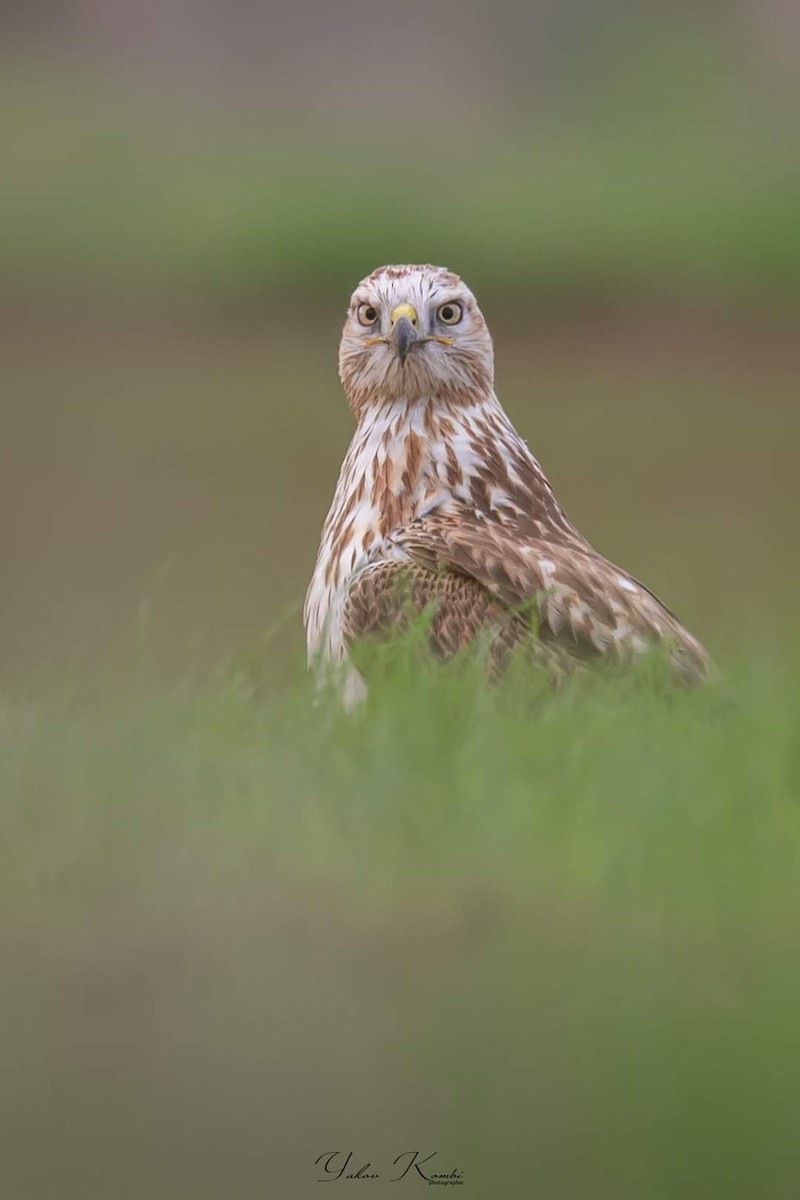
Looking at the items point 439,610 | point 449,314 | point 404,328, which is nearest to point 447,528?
point 439,610

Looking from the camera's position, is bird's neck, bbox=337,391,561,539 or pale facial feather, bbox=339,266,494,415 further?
pale facial feather, bbox=339,266,494,415

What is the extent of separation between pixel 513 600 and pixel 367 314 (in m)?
0.92

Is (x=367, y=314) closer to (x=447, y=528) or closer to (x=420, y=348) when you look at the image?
(x=420, y=348)

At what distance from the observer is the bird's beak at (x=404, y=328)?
4.37m

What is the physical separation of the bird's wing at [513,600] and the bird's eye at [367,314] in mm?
663

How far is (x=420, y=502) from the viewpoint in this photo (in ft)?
14.2

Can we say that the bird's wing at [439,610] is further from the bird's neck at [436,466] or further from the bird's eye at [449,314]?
the bird's eye at [449,314]

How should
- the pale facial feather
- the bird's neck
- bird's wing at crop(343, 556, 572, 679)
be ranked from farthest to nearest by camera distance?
the pale facial feather
the bird's neck
bird's wing at crop(343, 556, 572, 679)

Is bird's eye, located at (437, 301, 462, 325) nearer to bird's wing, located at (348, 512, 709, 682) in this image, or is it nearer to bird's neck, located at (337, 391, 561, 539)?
bird's neck, located at (337, 391, 561, 539)

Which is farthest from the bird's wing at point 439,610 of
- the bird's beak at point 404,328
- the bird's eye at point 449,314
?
the bird's eye at point 449,314

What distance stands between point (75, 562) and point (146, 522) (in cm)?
73

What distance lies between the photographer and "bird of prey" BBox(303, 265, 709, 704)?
12.9 ft

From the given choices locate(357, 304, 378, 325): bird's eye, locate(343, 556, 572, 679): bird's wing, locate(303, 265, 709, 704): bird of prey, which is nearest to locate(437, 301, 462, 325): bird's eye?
locate(303, 265, 709, 704): bird of prey

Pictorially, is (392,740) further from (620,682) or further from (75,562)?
(75,562)
